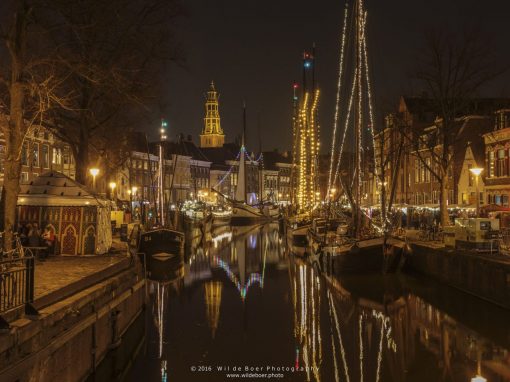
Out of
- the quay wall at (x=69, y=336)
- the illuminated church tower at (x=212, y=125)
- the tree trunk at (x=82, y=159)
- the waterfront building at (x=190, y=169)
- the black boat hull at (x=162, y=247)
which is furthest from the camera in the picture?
the illuminated church tower at (x=212, y=125)

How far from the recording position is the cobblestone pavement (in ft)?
57.2

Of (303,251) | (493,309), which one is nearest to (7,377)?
(493,309)

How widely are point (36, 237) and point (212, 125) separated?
168085 mm

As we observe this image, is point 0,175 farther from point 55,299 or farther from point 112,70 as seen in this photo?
point 55,299

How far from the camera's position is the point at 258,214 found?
116 m

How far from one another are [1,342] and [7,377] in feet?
1.87

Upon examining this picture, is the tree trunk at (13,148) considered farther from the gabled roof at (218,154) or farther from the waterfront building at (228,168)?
the gabled roof at (218,154)

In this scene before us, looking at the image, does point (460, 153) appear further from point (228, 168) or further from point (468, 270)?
point (228, 168)

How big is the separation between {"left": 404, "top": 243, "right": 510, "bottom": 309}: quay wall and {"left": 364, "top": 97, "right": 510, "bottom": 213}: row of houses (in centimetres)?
452

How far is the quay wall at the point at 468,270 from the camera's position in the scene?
25.6 meters

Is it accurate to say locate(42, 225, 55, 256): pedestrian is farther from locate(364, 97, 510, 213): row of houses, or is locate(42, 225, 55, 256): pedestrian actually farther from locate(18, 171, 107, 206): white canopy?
locate(364, 97, 510, 213): row of houses

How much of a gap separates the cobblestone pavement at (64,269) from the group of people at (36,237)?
0.55m

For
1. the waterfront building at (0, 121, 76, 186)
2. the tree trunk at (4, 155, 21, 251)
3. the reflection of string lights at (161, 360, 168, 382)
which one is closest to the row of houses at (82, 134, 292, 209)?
the waterfront building at (0, 121, 76, 186)

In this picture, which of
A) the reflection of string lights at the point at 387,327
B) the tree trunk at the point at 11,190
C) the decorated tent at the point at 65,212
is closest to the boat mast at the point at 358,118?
the reflection of string lights at the point at 387,327
